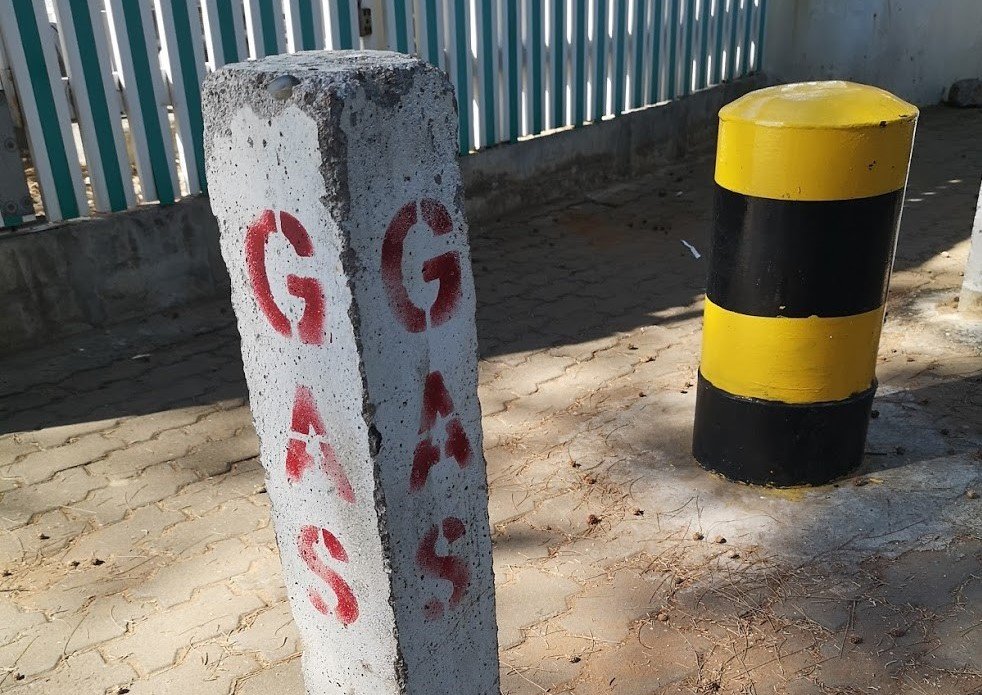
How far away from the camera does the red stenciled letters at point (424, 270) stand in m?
1.60

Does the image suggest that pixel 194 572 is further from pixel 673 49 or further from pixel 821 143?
pixel 673 49

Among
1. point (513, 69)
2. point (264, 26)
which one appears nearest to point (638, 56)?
point (513, 69)

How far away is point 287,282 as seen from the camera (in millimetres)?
1643

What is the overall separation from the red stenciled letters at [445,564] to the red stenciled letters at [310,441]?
0.66 ft

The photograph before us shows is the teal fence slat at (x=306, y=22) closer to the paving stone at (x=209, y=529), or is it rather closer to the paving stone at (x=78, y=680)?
the paving stone at (x=209, y=529)

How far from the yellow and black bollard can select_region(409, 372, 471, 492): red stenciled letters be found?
1843 mm

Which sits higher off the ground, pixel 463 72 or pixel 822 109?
pixel 822 109

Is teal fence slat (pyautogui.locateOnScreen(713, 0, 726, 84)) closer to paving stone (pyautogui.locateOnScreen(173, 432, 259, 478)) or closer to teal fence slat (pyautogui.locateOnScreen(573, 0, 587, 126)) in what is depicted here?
teal fence slat (pyautogui.locateOnScreen(573, 0, 587, 126))

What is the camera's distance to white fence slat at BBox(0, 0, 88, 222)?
4664 millimetres

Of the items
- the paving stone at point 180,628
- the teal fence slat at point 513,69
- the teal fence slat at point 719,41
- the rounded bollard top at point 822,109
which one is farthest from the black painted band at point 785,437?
the teal fence slat at point 719,41

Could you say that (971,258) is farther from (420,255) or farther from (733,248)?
(420,255)

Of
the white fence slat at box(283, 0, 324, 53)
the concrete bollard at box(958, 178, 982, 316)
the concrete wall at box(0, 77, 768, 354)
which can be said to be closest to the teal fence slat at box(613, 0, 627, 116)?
the concrete wall at box(0, 77, 768, 354)

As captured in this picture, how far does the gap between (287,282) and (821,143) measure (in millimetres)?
2107

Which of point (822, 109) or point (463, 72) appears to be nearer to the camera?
point (822, 109)
